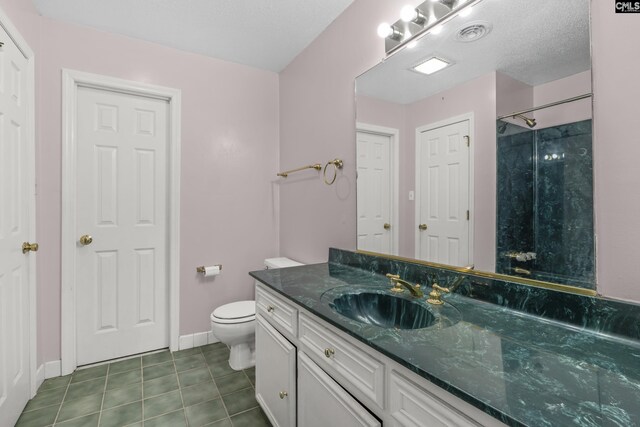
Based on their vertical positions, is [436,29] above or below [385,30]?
below

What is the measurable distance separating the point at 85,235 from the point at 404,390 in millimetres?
2406

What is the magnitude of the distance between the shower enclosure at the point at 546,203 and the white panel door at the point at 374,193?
0.61 meters

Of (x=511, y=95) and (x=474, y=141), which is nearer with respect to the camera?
(x=511, y=95)

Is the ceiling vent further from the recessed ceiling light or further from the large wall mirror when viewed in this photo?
the recessed ceiling light

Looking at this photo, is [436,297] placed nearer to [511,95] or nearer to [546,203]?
[546,203]

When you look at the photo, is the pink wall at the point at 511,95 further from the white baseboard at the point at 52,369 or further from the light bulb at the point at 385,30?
the white baseboard at the point at 52,369

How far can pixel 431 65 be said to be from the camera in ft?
4.80

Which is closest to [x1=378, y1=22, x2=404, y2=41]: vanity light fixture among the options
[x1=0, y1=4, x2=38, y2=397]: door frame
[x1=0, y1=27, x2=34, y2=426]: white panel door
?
[x1=0, y1=27, x2=34, y2=426]: white panel door

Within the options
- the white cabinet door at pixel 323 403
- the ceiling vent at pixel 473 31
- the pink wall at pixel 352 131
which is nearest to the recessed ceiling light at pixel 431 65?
the ceiling vent at pixel 473 31

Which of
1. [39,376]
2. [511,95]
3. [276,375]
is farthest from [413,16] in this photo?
[39,376]

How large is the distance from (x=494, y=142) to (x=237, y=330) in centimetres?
190

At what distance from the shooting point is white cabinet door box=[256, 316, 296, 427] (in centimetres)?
133

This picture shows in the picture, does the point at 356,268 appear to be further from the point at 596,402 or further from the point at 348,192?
the point at 596,402

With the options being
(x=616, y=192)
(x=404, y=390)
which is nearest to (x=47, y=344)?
(x=404, y=390)
